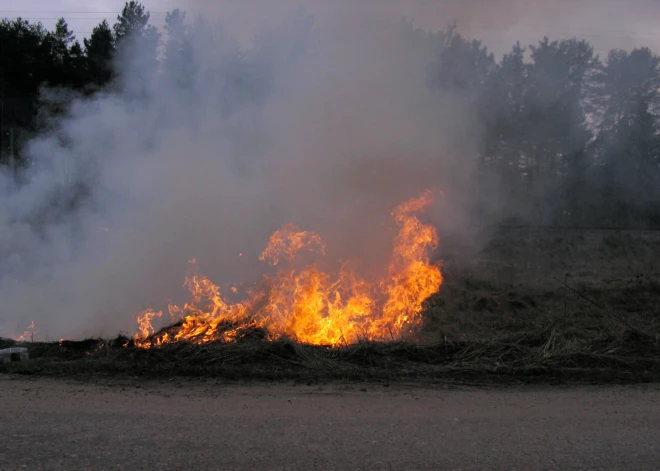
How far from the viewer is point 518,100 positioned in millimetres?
10523

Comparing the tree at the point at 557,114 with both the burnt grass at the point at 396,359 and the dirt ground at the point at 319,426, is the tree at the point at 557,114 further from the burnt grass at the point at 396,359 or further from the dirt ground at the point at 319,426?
the dirt ground at the point at 319,426

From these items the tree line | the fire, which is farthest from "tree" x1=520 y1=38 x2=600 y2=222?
the fire

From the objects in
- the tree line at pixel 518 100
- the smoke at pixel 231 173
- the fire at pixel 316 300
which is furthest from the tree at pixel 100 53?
the fire at pixel 316 300

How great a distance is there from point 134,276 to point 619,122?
10.8 metres

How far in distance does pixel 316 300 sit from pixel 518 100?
5835mm

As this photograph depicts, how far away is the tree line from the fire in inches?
101

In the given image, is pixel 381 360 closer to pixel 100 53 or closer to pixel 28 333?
pixel 28 333

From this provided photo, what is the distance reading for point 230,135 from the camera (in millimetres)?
9516

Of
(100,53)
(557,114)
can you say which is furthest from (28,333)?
(557,114)

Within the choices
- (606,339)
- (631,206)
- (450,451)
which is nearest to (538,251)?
(631,206)

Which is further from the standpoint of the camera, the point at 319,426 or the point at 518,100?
the point at 518,100

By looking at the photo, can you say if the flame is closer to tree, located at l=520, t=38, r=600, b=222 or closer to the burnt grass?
the burnt grass

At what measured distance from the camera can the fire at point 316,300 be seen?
811 cm

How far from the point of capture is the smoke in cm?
899
